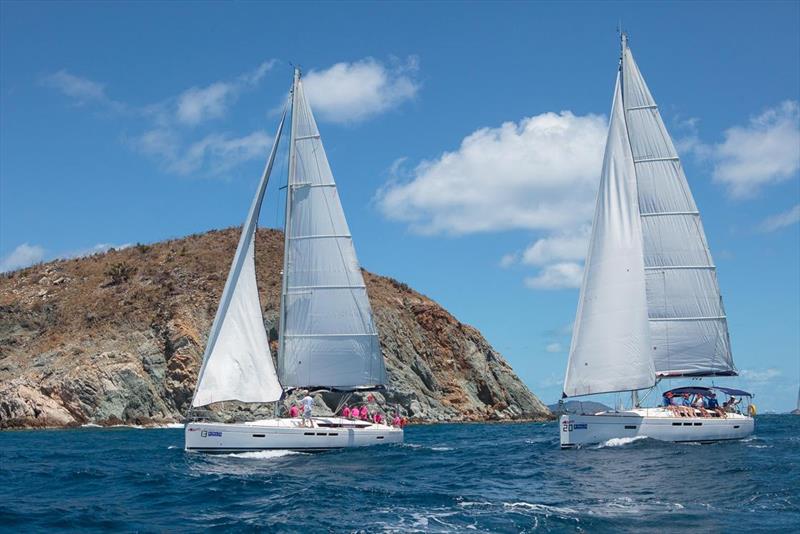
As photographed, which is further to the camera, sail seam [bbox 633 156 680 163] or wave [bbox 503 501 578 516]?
sail seam [bbox 633 156 680 163]

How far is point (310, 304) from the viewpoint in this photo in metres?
33.8

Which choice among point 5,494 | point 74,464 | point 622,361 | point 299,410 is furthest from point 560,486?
point 74,464

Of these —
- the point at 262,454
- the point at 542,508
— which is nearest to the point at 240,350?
A: the point at 262,454

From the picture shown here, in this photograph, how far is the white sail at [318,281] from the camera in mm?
33656

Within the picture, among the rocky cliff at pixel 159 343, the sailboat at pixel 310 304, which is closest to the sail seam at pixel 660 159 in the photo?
the sailboat at pixel 310 304

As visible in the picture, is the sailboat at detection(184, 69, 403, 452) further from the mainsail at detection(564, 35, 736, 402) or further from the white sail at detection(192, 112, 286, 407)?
the mainsail at detection(564, 35, 736, 402)

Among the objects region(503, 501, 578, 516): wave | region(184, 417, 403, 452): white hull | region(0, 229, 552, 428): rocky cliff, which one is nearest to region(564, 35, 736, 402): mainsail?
region(184, 417, 403, 452): white hull

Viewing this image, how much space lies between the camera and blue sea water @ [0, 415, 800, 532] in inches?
704

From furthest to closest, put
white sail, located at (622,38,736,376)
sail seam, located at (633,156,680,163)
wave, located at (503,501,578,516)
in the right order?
sail seam, located at (633,156,680,163), white sail, located at (622,38,736,376), wave, located at (503,501,578,516)

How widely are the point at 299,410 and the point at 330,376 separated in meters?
1.94

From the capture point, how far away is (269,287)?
78.8m

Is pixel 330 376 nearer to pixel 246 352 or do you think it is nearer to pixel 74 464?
pixel 246 352

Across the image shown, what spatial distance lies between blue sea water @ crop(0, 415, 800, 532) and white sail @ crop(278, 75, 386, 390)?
3865mm

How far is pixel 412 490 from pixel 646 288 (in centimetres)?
1633
